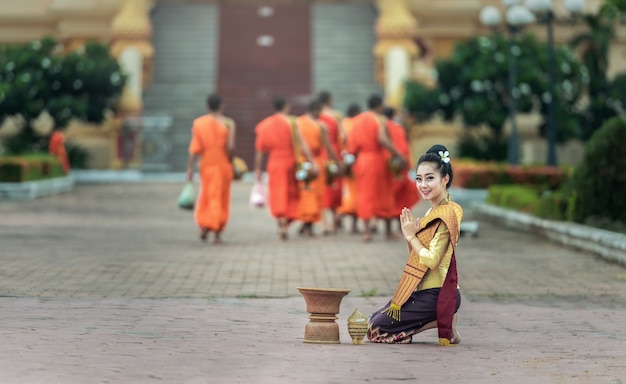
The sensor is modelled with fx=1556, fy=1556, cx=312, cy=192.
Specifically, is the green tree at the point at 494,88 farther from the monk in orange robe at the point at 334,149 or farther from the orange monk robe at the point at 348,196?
the orange monk robe at the point at 348,196

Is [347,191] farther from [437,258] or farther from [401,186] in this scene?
[437,258]

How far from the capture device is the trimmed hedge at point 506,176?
90.7ft

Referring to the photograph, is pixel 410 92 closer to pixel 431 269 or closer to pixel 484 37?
pixel 484 37

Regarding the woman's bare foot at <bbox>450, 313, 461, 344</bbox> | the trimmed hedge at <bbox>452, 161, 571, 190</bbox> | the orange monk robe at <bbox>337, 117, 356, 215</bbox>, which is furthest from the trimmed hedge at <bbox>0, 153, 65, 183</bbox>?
the woman's bare foot at <bbox>450, 313, 461, 344</bbox>

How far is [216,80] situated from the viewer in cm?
4266

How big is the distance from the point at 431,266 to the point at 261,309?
265cm

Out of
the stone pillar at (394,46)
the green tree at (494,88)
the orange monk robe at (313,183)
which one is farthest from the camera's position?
the stone pillar at (394,46)

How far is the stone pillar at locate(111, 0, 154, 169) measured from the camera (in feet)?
131

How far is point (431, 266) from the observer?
9336mm

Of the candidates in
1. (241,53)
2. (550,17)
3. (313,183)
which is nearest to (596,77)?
(550,17)

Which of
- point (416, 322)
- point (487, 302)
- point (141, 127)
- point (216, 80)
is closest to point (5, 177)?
point (141, 127)

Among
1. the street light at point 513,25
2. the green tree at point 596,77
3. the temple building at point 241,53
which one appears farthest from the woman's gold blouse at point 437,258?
the temple building at point 241,53

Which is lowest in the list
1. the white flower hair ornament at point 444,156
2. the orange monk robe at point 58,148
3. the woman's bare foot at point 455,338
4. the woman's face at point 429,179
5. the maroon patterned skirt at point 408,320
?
the orange monk robe at point 58,148

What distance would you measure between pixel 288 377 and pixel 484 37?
95.1ft
